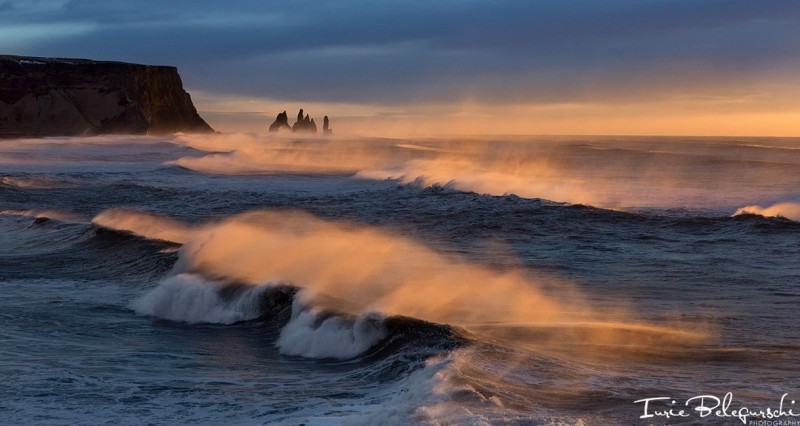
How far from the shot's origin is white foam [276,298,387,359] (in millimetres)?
9042

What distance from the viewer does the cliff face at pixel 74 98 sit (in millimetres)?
90562

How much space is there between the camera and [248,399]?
7.32 metres

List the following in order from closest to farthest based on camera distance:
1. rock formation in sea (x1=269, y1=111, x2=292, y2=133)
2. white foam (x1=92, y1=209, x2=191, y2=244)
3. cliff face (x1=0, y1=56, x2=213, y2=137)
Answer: white foam (x1=92, y1=209, x2=191, y2=244) → cliff face (x1=0, y1=56, x2=213, y2=137) → rock formation in sea (x1=269, y1=111, x2=292, y2=133)

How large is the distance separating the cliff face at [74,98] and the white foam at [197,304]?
82022 millimetres

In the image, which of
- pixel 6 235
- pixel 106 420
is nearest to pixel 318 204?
pixel 6 235

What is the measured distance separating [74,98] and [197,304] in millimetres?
87621

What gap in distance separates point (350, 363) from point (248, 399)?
1531 millimetres

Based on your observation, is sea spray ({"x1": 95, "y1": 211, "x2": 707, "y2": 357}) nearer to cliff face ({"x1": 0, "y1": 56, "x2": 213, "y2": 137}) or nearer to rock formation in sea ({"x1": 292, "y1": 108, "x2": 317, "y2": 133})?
cliff face ({"x1": 0, "y1": 56, "x2": 213, "y2": 137})

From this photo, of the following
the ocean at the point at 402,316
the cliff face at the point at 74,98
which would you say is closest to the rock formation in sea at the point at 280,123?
the cliff face at the point at 74,98

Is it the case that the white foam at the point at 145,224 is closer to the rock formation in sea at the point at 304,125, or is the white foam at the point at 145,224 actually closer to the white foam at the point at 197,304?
the white foam at the point at 197,304

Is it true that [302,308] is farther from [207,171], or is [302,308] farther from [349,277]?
[207,171]

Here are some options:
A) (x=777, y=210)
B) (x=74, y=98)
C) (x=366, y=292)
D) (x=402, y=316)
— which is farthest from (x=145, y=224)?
(x=74, y=98)

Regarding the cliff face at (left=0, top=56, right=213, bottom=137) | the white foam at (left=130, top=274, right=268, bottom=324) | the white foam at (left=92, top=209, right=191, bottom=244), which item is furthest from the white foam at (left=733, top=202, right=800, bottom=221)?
the cliff face at (left=0, top=56, right=213, bottom=137)

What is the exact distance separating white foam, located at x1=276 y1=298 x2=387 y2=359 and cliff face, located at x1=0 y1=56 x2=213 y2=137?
278 ft
